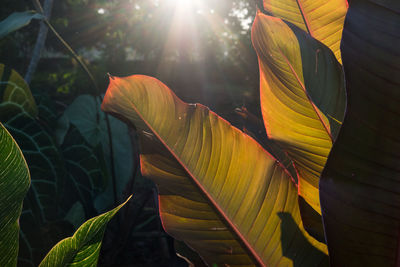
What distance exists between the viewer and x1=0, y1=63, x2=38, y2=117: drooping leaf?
1243mm

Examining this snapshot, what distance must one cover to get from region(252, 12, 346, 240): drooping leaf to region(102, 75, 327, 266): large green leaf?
0.15 feet

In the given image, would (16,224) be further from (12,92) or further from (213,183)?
(12,92)

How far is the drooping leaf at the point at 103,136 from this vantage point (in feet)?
5.22

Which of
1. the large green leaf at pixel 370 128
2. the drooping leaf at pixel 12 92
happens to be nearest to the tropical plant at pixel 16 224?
the large green leaf at pixel 370 128

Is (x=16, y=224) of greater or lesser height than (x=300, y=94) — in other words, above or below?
below

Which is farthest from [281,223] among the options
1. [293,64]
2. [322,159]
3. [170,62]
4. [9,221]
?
[170,62]

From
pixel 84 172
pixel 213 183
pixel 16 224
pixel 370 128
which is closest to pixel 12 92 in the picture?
pixel 84 172

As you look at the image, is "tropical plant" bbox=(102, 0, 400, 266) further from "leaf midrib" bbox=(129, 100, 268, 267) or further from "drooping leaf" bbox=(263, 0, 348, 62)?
"drooping leaf" bbox=(263, 0, 348, 62)

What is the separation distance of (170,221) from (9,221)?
22 centimetres

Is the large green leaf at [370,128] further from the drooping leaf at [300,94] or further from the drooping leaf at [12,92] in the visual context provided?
the drooping leaf at [12,92]

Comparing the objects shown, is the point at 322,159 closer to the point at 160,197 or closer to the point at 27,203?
the point at 160,197

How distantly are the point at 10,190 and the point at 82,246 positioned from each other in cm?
12

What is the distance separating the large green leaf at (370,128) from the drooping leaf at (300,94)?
119 mm

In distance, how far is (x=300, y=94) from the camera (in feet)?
1.88
